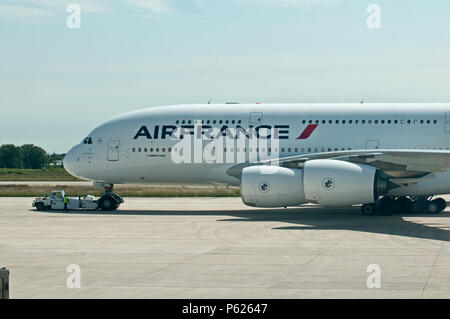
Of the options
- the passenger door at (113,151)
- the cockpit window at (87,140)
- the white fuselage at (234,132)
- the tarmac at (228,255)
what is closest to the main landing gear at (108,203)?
the white fuselage at (234,132)

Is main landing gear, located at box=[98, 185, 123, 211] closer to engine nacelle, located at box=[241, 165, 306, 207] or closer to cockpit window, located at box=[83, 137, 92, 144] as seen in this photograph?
cockpit window, located at box=[83, 137, 92, 144]

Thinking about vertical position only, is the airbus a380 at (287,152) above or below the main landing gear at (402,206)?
above

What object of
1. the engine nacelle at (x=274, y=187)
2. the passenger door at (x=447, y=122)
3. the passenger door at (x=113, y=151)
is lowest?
the engine nacelle at (x=274, y=187)

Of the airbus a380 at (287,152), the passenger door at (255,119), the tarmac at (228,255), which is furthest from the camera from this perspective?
the passenger door at (255,119)

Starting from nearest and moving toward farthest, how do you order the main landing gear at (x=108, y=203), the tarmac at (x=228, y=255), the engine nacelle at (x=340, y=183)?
1. the tarmac at (x=228, y=255)
2. the engine nacelle at (x=340, y=183)
3. the main landing gear at (x=108, y=203)

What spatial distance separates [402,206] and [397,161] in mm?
2743

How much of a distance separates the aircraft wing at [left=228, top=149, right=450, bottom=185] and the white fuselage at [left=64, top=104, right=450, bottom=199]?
0.79 metres

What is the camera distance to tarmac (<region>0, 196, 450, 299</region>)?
10.8m

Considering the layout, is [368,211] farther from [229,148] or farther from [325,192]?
[229,148]

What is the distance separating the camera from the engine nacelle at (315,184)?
21.7m

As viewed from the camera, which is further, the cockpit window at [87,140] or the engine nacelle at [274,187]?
the cockpit window at [87,140]

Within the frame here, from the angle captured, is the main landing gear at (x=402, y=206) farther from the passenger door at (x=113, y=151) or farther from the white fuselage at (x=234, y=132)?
the passenger door at (x=113, y=151)

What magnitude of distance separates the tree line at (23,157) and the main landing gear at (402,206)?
106 metres

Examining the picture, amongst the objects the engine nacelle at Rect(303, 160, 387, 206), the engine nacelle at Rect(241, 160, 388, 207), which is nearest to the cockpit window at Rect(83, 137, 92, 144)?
the engine nacelle at Rect(241, 160, 388, 207)
